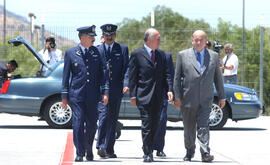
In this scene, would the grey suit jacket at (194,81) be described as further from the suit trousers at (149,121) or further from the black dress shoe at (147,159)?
the black dress shoe at (147,159)

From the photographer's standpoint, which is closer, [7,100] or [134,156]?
[134,156]

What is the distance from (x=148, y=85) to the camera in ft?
30.0

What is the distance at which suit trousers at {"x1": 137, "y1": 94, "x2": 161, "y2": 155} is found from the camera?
907 cm

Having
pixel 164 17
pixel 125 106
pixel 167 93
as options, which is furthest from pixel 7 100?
pixel 164 17

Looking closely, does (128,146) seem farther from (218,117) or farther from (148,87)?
(218,117)

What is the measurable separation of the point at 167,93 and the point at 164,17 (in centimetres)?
8401

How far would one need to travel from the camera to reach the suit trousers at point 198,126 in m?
9.19

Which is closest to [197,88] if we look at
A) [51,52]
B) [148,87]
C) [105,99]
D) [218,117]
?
[148,87]

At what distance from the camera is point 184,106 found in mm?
9336

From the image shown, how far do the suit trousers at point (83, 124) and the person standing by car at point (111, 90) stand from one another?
1.83ft

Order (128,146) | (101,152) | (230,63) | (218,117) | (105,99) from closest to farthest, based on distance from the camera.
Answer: (105,99), (101,152), (128,146), (218,117), (230,63)

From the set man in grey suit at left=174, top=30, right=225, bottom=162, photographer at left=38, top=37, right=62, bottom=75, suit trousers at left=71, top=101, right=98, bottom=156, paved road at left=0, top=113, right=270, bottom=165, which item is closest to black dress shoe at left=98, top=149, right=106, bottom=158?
paved road at left=0, top=113, right=270, bottom=165

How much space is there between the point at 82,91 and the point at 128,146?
272cm

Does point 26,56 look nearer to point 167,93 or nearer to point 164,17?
point 167,93
